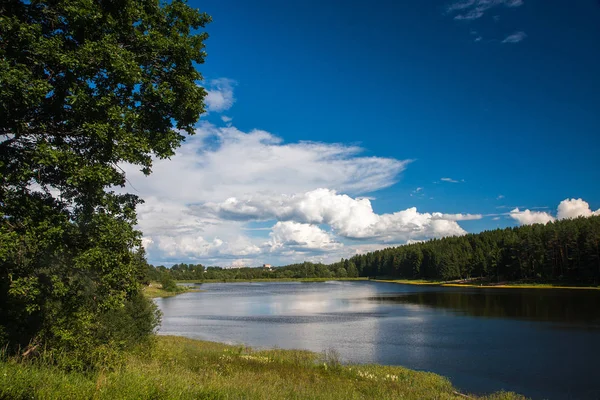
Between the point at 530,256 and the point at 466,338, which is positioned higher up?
the point at 530,256

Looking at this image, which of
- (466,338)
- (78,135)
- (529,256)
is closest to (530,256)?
(529,256)

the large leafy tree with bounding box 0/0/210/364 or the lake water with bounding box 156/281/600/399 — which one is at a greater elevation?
the large leafy tree with bounding box 0/0/210/364

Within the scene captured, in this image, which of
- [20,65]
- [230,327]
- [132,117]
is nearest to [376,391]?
[132,117]

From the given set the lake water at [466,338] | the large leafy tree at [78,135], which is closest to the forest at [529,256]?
the lake water at [466,338]

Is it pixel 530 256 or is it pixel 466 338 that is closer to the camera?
pixel 466 338

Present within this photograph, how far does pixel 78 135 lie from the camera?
36.4ft

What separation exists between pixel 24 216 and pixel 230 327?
39.8 meters

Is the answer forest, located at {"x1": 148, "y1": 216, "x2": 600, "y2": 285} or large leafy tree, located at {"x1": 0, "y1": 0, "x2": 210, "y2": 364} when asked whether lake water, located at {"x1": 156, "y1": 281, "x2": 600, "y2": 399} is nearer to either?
large leafy tree, located at {"x1": 0, "y1": 0, "x2": 210, "y2": 364}

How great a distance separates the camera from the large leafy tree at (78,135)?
32.1 feet

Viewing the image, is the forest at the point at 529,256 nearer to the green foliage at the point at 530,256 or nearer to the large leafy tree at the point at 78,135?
the green foliage at the point at 530,256

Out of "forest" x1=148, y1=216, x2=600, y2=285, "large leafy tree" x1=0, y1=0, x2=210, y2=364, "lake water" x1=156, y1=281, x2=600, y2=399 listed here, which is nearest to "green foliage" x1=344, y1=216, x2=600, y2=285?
"forest" x1=148, y1=216, x2=600, y2=285

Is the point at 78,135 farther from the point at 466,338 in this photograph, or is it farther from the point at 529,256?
the point at 529,256

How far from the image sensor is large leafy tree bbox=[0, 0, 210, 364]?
32.1 ft

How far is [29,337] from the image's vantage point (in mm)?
12672
